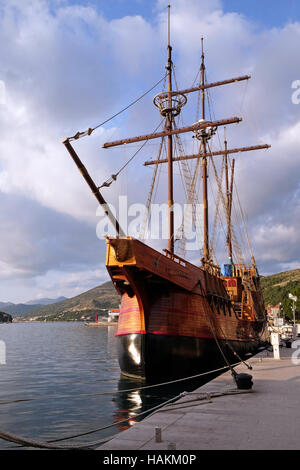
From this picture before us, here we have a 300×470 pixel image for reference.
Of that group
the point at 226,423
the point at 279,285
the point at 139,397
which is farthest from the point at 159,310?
the point at 279,285

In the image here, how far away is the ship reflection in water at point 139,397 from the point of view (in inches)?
488

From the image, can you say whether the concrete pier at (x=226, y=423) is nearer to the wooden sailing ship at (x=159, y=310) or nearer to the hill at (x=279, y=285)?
the wooden sailing ship at (x=159, y=310)

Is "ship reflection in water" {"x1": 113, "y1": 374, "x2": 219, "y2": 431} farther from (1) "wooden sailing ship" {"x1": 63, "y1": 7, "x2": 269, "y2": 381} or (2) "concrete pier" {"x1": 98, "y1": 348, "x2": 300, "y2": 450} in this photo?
(2) "concrete pier" {"x1": 98, "y1": 348, "x2": 300, "y2": 450}

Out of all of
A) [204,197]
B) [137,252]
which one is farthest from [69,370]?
[204,197]

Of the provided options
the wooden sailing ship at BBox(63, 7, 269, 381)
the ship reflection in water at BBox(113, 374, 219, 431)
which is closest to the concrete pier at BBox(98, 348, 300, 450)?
the ship reflection in water at BBox(113, 374, 219, 431)

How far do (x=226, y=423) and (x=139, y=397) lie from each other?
8366 mm

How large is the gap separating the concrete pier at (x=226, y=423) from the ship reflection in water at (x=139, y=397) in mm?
2715

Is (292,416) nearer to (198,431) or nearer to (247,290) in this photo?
(198,431)

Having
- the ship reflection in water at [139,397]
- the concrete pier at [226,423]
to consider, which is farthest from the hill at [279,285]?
the concrete pier at [226,423]

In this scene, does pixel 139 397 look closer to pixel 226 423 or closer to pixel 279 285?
pixel 226 423

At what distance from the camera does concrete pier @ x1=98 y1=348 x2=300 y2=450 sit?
6223 mm

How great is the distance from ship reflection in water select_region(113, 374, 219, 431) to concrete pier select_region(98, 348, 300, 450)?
2.71 metres

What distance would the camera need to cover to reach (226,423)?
7551mm
